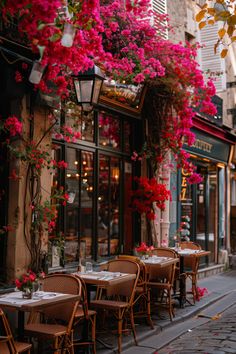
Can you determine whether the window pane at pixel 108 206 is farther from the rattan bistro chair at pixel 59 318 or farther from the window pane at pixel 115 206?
the rattan bistro chair at pixel 59 318

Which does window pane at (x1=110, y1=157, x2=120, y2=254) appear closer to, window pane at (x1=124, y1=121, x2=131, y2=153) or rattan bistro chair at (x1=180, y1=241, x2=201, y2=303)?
window pane at (x1=124, y1=121, x2=131, y2=153)

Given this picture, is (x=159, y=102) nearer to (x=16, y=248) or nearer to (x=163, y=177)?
(x=163, y=177)

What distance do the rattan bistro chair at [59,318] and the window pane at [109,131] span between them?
379cm

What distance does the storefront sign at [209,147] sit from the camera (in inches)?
525

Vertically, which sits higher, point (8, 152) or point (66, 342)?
point (8, 152)

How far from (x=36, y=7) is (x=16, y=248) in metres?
3.58

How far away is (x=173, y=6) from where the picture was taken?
43.1 feet

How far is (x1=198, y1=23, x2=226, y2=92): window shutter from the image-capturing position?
14672 mm

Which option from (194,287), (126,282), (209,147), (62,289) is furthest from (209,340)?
(209,147)

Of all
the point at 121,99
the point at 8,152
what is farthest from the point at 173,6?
the point at 8,152

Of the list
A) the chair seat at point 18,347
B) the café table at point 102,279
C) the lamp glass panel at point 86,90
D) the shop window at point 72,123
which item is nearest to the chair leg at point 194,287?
the café table at point 102,279

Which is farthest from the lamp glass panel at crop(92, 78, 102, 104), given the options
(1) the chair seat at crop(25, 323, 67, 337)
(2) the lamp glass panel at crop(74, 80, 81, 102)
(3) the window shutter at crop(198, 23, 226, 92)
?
(3) the window shutter at crop(198, 23, 226, 92)

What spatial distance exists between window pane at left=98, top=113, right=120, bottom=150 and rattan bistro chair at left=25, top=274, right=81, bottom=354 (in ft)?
12.4

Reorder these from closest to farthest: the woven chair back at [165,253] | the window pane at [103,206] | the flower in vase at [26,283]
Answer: the flower in vase at [26,283]
the woven chair back at [165,253]
the window pane at [103,206]
